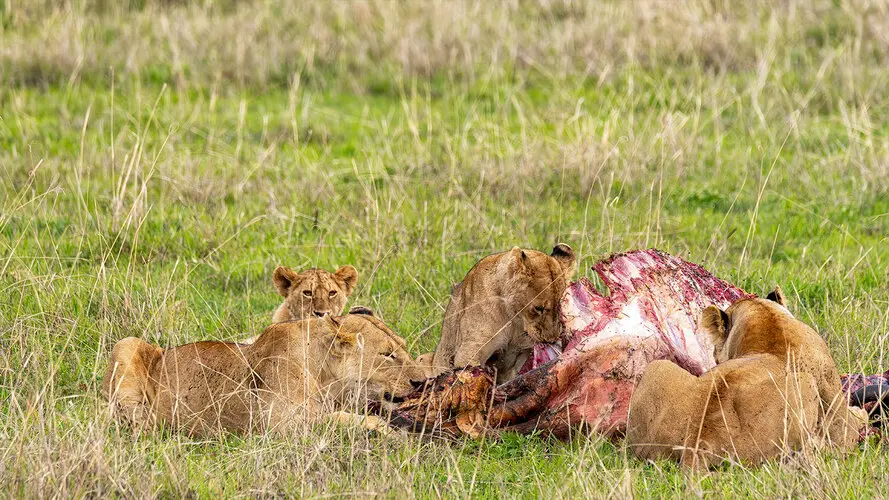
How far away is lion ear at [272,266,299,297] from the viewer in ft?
24.9

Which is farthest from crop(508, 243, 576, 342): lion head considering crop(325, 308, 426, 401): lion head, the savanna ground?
the savanna ground

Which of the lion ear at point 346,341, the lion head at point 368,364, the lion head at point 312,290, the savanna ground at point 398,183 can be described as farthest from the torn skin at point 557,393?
the lion head at point 312,290

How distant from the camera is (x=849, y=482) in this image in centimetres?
487

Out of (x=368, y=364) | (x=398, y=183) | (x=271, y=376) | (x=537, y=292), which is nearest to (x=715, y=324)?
(x=537, y=292)

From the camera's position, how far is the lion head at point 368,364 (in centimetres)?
612

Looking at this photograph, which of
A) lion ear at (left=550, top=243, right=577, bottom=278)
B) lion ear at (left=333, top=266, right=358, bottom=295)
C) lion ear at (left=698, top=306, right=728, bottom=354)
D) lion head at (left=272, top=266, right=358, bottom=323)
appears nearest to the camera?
lion ear at (left=698, top=306, right=728, bottom=354)

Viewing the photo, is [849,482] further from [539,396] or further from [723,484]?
[539,396]

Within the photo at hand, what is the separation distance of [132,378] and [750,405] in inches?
112

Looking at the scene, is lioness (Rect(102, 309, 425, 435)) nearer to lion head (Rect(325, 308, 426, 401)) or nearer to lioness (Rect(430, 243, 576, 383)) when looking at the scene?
lion head (Rect(325, 308, 426, 401))

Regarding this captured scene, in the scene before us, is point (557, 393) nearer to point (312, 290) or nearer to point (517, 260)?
point (517, 260)

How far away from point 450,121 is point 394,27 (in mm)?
3049

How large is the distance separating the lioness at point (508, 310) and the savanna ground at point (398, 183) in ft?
2.39

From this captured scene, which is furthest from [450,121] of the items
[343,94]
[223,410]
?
[223,410]

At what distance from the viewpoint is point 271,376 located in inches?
243
